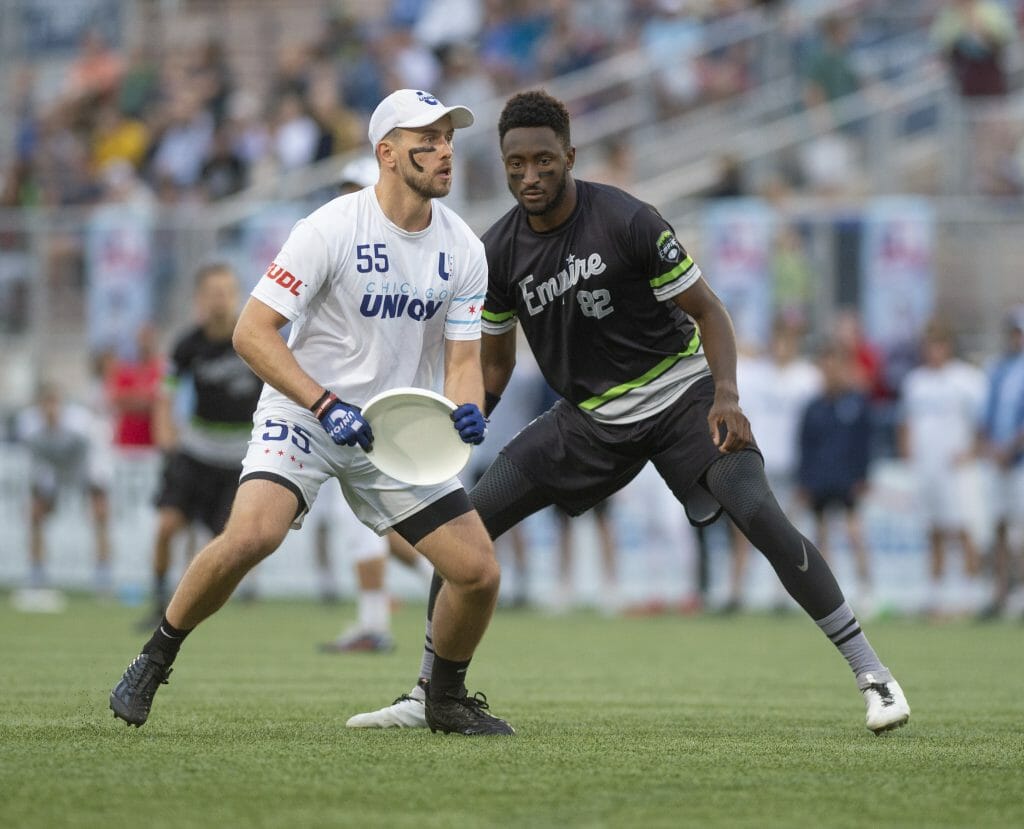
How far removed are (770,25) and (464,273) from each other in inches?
556

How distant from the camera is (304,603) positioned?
719 inches

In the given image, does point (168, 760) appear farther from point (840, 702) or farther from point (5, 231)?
point (5, 231)

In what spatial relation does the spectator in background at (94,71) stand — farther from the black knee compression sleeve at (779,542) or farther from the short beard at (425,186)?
the black knee compression sleeve at (779,542)

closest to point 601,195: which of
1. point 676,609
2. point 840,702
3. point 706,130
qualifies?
point 840,702

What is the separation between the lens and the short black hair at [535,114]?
7.19m

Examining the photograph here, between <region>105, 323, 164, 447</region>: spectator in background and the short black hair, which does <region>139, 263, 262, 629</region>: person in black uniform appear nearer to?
<region>105, 323, 164, 447</region>: spectator in background

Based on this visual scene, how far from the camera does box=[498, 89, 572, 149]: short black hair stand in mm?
7191

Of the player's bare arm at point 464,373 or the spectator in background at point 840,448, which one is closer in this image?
the player's bare arm at point 464,373

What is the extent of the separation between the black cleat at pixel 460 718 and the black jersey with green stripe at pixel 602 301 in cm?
136

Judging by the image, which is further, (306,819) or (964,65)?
(964,65)

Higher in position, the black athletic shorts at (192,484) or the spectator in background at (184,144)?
the spectator in background at (184,144)

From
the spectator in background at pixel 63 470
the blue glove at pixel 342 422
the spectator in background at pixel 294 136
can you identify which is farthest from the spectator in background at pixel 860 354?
the blue glove at pixel 342 422

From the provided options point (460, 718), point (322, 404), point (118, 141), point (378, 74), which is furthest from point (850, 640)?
point (118, 141)

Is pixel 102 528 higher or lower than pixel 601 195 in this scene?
lower
